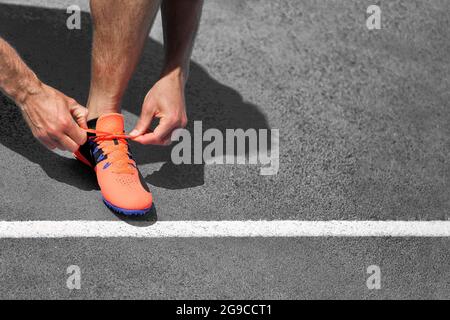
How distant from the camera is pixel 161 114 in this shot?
10.1 ft

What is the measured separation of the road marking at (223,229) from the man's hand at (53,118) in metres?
0.32

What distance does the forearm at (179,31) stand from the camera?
10.6 ft

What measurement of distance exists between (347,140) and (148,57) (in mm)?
1158

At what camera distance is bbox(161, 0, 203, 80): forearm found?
3.23 metres

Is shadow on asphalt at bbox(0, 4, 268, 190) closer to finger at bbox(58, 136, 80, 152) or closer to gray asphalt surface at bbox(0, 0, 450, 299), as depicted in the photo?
gray asphalt surface at bbox(0, 0, 450, 299)

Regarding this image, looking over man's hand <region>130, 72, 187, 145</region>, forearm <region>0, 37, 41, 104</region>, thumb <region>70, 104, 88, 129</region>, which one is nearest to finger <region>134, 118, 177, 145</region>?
man's hand <region>130, 72, 187, 145</region>

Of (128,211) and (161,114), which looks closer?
(128,211)

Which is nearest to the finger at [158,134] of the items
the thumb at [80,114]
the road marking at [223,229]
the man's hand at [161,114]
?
the man's hand at [161,114]

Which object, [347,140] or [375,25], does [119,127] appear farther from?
[375,25]

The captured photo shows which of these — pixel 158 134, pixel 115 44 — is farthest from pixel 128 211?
pixel 115 44

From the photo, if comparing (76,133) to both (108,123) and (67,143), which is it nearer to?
(67,143)

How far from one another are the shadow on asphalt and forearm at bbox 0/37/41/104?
14.7 inches

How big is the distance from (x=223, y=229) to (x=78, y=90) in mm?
1107

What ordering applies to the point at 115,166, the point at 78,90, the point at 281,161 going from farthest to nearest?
the point at 78,90, the point at 281,161, the point at 115,166
